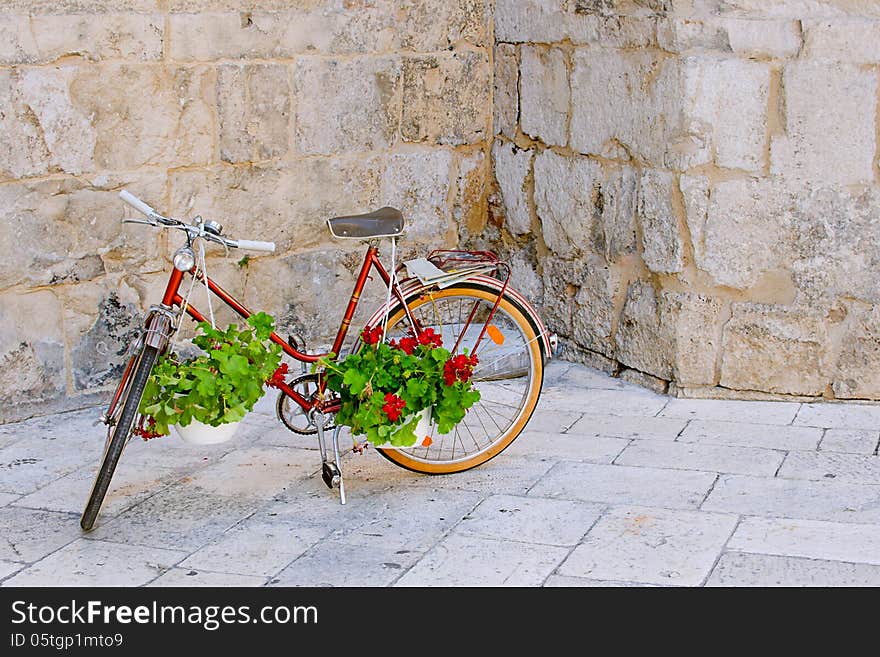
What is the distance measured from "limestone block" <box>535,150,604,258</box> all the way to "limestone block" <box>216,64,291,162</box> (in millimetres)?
1154

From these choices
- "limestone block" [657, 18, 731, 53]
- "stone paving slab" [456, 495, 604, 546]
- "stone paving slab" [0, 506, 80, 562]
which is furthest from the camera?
"limestone block" [657, 18, 731, 53]

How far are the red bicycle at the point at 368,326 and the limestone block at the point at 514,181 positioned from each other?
3.85 feet

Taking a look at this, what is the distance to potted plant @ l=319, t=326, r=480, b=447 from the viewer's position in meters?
3.81

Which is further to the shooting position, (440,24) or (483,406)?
(440,24)

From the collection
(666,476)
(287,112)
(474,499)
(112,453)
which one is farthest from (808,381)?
(112,453)

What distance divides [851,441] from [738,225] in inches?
36.4

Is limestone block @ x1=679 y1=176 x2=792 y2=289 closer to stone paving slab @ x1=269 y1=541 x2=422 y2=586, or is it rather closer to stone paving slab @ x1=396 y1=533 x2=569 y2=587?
stone paving slab @ x1=396 y1=533 x2=569 y2=587

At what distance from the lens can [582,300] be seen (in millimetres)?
5512

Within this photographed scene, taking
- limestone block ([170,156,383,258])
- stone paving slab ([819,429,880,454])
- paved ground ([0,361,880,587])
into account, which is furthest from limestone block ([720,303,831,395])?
limestone block ([170,156,383,258])

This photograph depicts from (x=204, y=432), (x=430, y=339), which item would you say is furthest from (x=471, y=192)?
(x=204, y=432)

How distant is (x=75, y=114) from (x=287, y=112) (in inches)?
35.2

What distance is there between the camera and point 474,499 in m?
4.00

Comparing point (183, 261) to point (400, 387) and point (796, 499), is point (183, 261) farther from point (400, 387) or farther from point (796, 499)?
point (796, 499)
